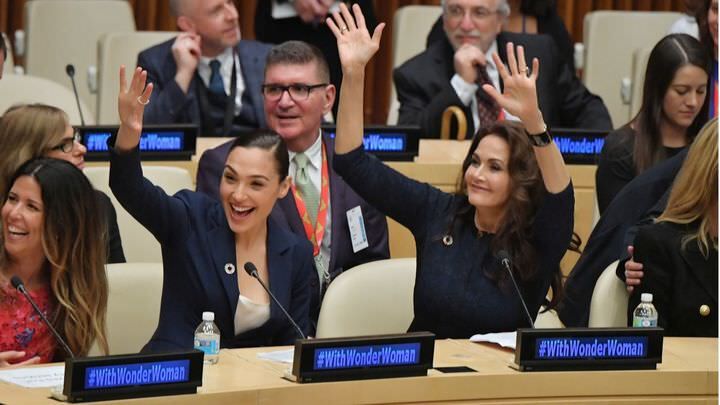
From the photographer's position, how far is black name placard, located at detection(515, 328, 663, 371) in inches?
118

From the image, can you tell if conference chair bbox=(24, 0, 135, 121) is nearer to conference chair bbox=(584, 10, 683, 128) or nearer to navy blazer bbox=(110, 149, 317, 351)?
conference chair bbox=(584, 10, 683, 128)

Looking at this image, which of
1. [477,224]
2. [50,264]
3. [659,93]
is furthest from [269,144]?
[659,93]

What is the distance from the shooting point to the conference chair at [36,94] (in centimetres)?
502

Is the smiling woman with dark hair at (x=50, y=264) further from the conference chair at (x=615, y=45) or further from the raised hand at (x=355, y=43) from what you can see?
the conference chair at (x=615, y=45)

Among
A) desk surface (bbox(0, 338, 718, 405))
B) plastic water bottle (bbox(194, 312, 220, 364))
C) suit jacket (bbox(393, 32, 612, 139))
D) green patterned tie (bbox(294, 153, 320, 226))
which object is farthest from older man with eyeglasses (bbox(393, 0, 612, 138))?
plastic water bottle (bbox(194, 312, 220, 364))

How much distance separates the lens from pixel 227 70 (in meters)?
5.35

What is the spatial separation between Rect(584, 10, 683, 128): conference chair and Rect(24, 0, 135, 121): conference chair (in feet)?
6.51

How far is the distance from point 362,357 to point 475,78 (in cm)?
263

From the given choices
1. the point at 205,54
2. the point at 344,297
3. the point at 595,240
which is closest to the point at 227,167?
the point at 344,297

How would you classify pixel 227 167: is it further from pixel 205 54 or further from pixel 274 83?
pixel 205 54

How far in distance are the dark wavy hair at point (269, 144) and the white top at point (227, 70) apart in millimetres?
1592

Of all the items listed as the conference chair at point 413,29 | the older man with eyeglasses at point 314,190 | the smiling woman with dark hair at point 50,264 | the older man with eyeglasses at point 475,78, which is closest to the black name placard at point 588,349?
the smiling woman with dark hair at point 50,264

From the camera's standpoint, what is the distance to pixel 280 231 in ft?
12.0

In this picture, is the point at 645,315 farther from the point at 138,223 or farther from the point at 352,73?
the point at 138,223
